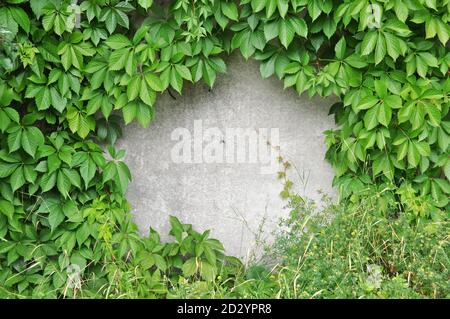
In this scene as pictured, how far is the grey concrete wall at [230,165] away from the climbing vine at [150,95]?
6.0 inches

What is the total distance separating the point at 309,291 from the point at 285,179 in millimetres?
905

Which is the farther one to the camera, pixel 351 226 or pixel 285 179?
pixel 285 179

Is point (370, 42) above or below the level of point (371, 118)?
above

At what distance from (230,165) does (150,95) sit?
67cm

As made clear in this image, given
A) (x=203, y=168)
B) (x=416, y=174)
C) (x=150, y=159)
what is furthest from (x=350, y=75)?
(x=150, y=159)

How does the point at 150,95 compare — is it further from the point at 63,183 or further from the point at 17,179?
the point at 17,179

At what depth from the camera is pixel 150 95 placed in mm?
3121

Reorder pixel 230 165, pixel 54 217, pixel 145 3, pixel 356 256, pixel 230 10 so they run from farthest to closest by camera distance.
Result: 1. pixel 230 165
2. pixel 54 217
3. pixel 230 10
4. pixel 145 3
5. pixel 356 256

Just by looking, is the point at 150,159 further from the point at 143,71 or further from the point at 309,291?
the point at 309,291

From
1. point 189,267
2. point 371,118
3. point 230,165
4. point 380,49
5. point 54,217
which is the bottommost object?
point 189,267

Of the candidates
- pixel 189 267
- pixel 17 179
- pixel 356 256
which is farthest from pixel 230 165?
pixel 17 179

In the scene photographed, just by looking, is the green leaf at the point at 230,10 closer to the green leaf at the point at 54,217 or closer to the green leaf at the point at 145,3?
the green leaf at the point at 145,3

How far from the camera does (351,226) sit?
9.99 ft
